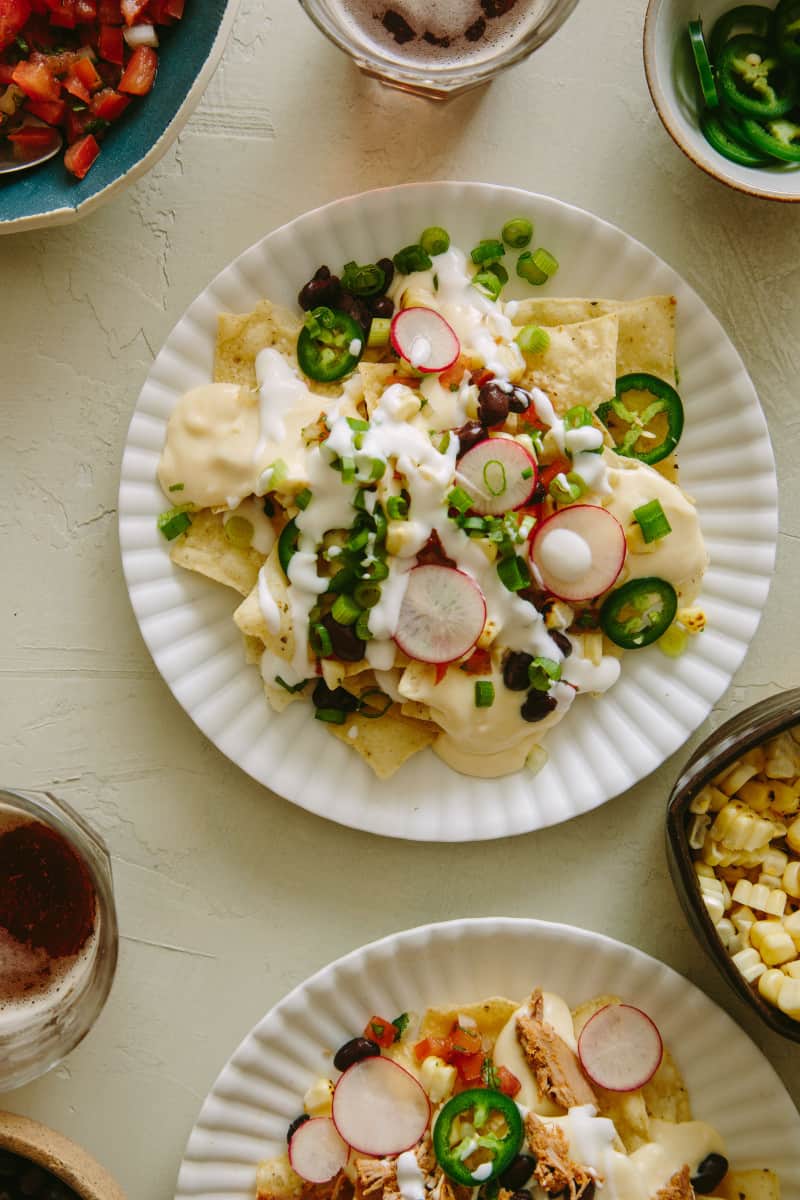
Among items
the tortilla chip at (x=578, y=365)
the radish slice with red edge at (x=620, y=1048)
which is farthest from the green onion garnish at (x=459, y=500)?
the radish slice with red edge at (x=620, y=1048)

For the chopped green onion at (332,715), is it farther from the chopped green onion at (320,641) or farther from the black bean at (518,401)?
the black bean at (518,401)

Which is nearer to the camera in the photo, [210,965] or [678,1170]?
[678,1170]

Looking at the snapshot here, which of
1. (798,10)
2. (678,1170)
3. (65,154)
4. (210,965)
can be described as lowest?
→ (210,965)

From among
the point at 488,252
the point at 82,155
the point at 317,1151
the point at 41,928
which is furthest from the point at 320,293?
the point at 317,1151

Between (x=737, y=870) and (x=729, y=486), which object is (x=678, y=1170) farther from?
(x=729, y=486)

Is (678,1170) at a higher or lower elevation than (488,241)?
lower

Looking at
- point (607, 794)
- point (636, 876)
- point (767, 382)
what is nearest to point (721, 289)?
point (767, 382)
